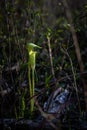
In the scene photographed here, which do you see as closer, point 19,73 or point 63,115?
point 63,115

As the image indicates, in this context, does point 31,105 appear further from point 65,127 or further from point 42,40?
point 42,40

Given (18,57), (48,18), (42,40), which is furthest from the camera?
(48,18)

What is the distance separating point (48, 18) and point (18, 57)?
2058 mm

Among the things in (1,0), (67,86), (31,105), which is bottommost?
(31,105)

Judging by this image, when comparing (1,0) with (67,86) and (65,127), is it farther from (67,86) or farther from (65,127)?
(65,127)

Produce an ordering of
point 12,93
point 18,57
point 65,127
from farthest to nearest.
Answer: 1. point 18,57
2. point 12,93
3. point 65,127

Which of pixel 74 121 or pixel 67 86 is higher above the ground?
pixel 67 86

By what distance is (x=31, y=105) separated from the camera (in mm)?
1951

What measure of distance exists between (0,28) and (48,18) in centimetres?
179

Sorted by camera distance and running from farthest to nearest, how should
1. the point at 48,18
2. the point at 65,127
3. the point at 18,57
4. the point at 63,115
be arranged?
the point at 48,18 → the point at 18,57 → the point at 63,115 → the point at 65,127

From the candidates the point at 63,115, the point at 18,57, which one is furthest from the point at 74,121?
the point at 18,57

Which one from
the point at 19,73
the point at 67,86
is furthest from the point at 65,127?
the point at 19,73

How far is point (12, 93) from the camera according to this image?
6.87 feet

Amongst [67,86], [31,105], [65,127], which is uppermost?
[67,86]
